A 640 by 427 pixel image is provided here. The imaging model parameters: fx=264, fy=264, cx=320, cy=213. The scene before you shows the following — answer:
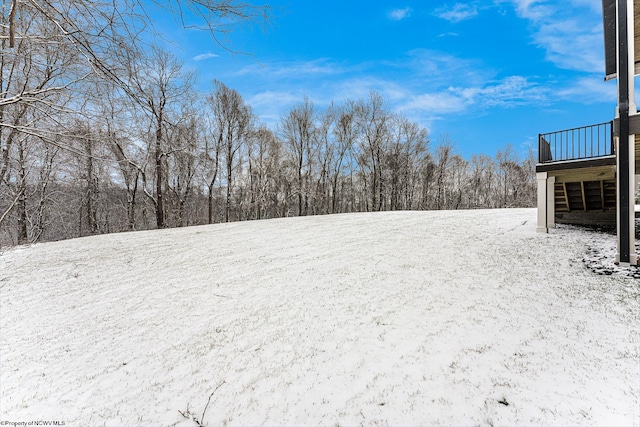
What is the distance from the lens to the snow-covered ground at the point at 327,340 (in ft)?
8.77

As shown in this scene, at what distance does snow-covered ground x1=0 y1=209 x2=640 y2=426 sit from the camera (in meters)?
2.67

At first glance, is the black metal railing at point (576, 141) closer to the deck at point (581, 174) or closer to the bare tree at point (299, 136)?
the deck at point (581, 174)

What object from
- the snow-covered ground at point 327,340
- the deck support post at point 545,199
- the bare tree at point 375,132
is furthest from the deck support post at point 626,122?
the bare tree at point 375,132

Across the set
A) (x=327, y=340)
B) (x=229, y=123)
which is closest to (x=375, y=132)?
(x=229, y=123)

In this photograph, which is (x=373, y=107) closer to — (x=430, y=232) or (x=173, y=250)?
(x=430, y=232)

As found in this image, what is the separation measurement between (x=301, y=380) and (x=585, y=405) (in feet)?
9.16

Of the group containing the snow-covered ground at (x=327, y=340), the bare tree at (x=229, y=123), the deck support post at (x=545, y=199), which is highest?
the bare tree at (x=229, y=123)

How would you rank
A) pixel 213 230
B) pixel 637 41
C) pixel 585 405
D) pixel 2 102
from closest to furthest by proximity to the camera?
pixel 2 102, pixel 585 405, pixel 637 41, pixel 213 230

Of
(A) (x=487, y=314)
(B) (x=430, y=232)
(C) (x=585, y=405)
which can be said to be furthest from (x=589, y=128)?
(C) (x=585, y=405)

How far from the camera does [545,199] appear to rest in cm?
848

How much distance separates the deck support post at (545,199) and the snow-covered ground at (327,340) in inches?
50.4

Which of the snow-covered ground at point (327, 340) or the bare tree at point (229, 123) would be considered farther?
the bare tree at point (229, 123)

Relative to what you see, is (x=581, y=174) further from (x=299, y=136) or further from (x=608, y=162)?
(x=299, y=136)

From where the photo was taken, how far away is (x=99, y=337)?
13.6 feet
